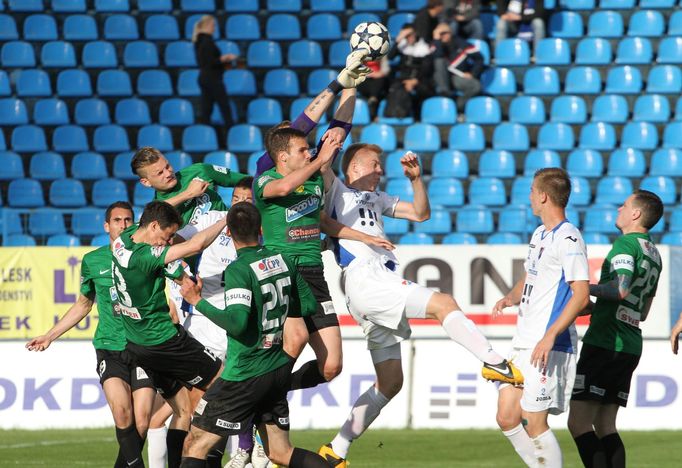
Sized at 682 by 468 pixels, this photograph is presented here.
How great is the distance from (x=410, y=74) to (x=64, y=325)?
40.1 ft

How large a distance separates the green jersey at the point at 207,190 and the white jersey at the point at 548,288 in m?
3.05

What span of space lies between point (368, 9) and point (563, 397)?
15559mm

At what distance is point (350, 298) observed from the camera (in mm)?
9141

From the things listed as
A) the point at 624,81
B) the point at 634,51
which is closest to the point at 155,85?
the point at 624,81

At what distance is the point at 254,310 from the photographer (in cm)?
783

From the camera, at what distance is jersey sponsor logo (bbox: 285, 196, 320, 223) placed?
910 cm

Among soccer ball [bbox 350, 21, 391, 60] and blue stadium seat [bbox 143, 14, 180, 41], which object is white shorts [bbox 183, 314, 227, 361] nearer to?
soccer ball [bbox 350, 21, 391, 60]

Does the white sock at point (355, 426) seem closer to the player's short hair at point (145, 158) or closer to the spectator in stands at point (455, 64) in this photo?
the player's short hair at point (145, 158)

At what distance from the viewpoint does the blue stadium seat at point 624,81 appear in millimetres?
20984

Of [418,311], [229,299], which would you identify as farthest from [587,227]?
[229,299]

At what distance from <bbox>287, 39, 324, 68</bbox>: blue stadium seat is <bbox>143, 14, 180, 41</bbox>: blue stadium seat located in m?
2.39

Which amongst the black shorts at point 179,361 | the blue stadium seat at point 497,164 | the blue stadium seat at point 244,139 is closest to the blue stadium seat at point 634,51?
the blue stadium seat at point 497,164

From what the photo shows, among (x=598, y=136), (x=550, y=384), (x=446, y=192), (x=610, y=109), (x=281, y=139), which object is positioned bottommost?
(x=550, y=384)

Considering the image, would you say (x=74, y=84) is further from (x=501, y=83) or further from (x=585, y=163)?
(x=585, y=163)
